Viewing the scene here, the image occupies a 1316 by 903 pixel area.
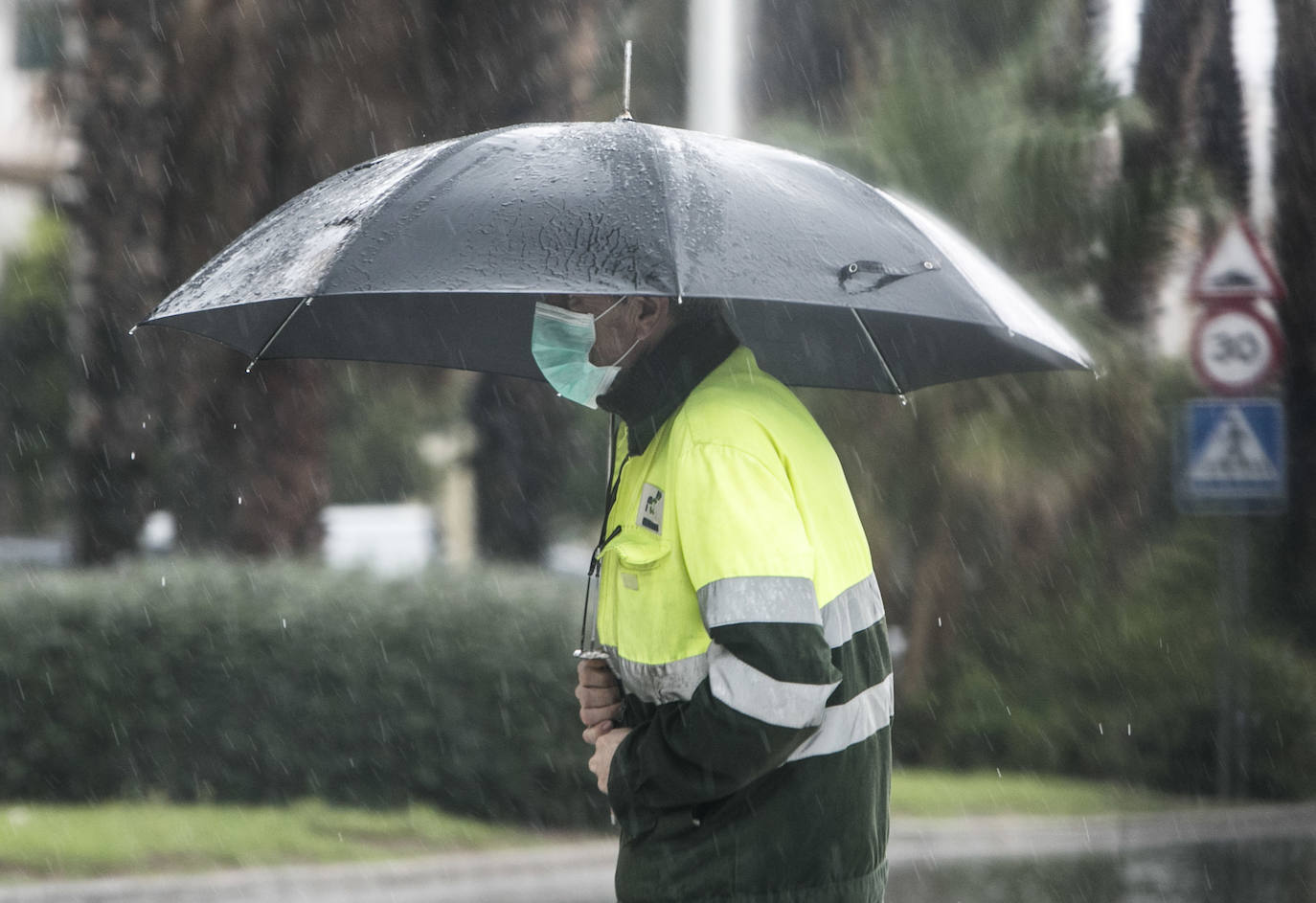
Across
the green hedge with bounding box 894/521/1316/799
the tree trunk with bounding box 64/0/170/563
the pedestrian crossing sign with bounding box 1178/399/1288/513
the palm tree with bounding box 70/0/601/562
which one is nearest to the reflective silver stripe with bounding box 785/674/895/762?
the pedestrian crossing sign with bounding box 1178/399/1288/513

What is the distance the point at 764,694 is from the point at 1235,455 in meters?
6.94

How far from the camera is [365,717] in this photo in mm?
8062

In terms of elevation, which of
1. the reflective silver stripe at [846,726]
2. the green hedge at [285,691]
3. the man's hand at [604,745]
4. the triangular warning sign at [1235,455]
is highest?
the reflective silver stripe at [846,726]

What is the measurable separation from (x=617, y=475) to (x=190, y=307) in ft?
→ 2.84

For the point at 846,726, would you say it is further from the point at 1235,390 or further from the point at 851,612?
the point at 1235,390

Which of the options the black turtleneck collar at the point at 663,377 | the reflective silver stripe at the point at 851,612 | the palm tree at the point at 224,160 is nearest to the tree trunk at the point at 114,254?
the palm tree at the point at 224,160

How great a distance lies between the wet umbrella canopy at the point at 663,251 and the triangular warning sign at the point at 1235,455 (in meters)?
5.69

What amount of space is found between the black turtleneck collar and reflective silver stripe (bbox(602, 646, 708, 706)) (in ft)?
1.16

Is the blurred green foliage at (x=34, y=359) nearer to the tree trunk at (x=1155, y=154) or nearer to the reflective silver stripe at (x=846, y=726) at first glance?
the tree trunk at (x=1155, y=154)

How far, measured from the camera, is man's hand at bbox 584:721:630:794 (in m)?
2.56

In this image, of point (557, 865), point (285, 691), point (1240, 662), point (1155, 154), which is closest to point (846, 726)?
point (557, 865)

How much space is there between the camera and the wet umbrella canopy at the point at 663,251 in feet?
8.41

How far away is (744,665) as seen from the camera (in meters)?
2.31

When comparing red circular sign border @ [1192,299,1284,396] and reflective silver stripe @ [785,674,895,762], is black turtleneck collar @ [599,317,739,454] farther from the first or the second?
red circular sign border @ [1192,299,1284,396]
